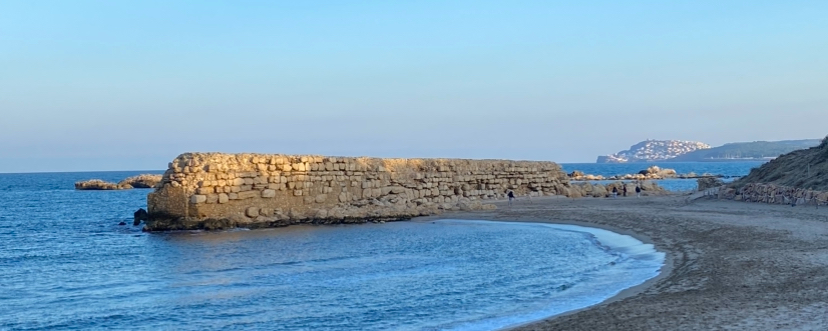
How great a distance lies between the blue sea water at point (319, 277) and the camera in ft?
29.7

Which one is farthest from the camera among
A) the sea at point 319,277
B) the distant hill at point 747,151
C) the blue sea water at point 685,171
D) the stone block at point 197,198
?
the distant hill at point 747,151

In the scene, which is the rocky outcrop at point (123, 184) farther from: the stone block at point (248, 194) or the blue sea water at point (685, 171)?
the stone block at point (248, 194)

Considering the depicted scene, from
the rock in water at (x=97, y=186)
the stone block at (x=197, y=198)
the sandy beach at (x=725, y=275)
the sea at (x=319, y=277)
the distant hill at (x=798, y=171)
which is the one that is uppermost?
the distant hill at (x=798, y=171)

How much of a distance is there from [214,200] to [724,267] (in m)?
14.9

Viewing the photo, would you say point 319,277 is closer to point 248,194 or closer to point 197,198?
point 197,198

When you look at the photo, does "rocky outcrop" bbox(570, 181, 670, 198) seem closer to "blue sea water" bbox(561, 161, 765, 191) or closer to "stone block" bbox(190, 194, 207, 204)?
"blue sea water" bbox(561, 161, 765, 191)

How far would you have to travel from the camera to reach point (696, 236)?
15.1m

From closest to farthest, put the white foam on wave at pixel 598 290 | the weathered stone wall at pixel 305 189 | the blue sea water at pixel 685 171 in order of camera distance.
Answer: the white foam on wave at pixel 598 290, the weathered stone wall at pixel 305 189, the blue sea water at pixel 685 171

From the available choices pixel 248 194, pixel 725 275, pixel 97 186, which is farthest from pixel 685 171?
pixel 725 275

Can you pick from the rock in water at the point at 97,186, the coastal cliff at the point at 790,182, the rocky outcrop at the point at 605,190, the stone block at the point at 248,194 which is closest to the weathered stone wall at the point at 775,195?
the coastal cliff at the point at 790,182

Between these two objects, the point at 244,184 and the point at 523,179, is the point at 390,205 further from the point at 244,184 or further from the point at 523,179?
the point at 523,179

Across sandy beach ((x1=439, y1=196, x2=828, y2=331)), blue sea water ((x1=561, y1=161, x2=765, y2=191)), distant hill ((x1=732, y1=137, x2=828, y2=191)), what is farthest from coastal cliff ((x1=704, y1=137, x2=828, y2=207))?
blue sea water ((x1=561, y1=161, x2=765, y2=191))

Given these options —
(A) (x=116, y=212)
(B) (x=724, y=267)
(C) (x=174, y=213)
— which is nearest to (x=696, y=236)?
(B) (x=724, y=267)

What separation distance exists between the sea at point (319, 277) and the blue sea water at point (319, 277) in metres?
0.03
